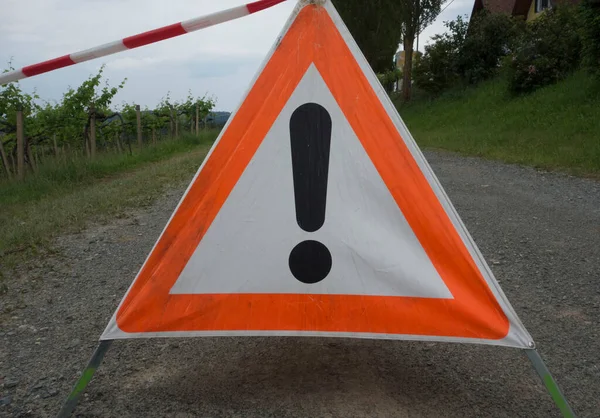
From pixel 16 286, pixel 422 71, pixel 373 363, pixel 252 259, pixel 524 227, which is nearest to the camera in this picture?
pixel 252 259

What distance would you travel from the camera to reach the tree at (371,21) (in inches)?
1273

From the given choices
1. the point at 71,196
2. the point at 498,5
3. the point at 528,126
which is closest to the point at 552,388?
the point at 71,196

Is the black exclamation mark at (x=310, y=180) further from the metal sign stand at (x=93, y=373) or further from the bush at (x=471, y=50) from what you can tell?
the bush at (x=471, y=50)

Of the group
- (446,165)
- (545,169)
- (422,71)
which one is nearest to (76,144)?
(446,165)

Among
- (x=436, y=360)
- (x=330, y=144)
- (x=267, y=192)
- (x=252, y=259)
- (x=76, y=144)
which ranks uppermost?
(x=330, y=144)

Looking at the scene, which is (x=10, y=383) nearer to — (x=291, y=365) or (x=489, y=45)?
(x=291, y=365)

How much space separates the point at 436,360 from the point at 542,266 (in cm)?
201

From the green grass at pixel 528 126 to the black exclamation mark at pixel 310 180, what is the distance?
8.35 m

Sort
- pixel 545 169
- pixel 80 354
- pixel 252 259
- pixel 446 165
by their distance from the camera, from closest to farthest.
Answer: pixel 252 259, pixel 80 354, pixel 545 169, pixel 446 165

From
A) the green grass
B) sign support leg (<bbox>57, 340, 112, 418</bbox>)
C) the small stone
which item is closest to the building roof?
the green grass

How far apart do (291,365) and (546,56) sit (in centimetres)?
2102

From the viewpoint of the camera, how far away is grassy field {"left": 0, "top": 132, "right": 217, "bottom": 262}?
248 inches

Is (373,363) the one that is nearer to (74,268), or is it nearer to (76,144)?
(74,268)

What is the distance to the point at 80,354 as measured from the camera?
10.4 ft
